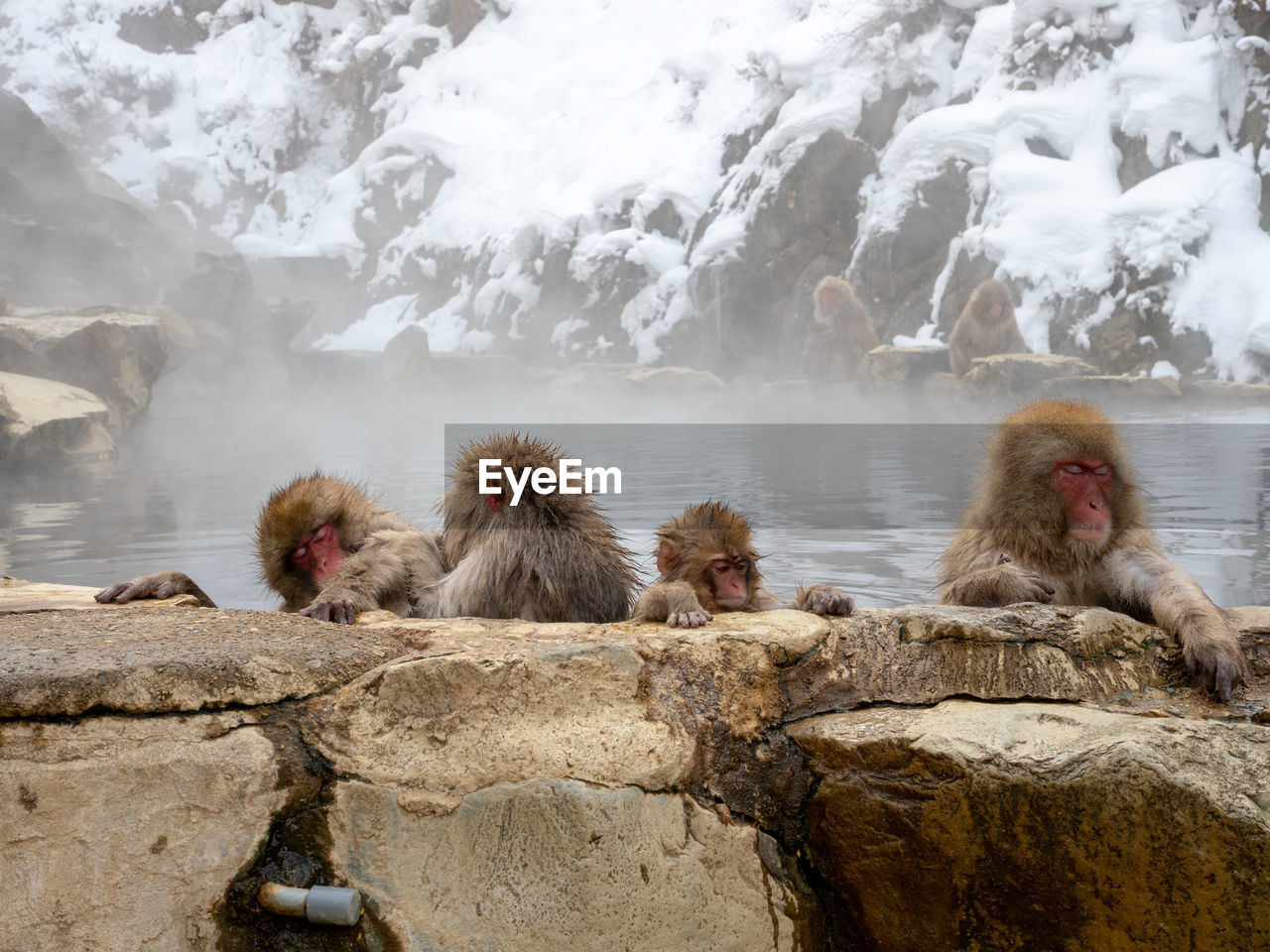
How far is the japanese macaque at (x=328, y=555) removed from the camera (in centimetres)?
274

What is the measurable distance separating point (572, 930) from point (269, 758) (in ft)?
1.87

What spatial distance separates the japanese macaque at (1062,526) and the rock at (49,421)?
9.11 metres

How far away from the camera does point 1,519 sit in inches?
313

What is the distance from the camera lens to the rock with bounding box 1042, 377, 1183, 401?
992 centimetres

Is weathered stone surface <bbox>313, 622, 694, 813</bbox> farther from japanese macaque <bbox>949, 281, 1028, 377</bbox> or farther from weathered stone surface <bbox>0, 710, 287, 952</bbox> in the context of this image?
japanese macaque <bbox>949, 281, 1028, 377</bbox>

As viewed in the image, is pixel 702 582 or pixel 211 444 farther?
pixel 211 444

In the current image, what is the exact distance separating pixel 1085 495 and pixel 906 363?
9052 mm

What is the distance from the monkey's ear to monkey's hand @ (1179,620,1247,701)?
3.79 feet

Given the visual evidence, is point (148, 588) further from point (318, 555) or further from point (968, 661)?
point (968, 661)

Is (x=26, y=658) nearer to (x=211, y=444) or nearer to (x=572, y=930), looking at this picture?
(x=572, y=930)

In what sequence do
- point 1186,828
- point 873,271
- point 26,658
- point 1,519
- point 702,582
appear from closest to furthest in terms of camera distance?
point 1186,828 < point 26,658 < point 702,582 < point 1,519 < point 873,271

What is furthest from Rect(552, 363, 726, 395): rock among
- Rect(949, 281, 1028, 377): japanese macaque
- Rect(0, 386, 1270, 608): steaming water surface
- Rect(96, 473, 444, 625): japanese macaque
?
Rect(96, 473, 444, 625): japanese macaque

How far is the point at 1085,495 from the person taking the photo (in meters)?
2.72

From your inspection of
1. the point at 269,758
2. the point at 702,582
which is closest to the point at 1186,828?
the point at 702,582
